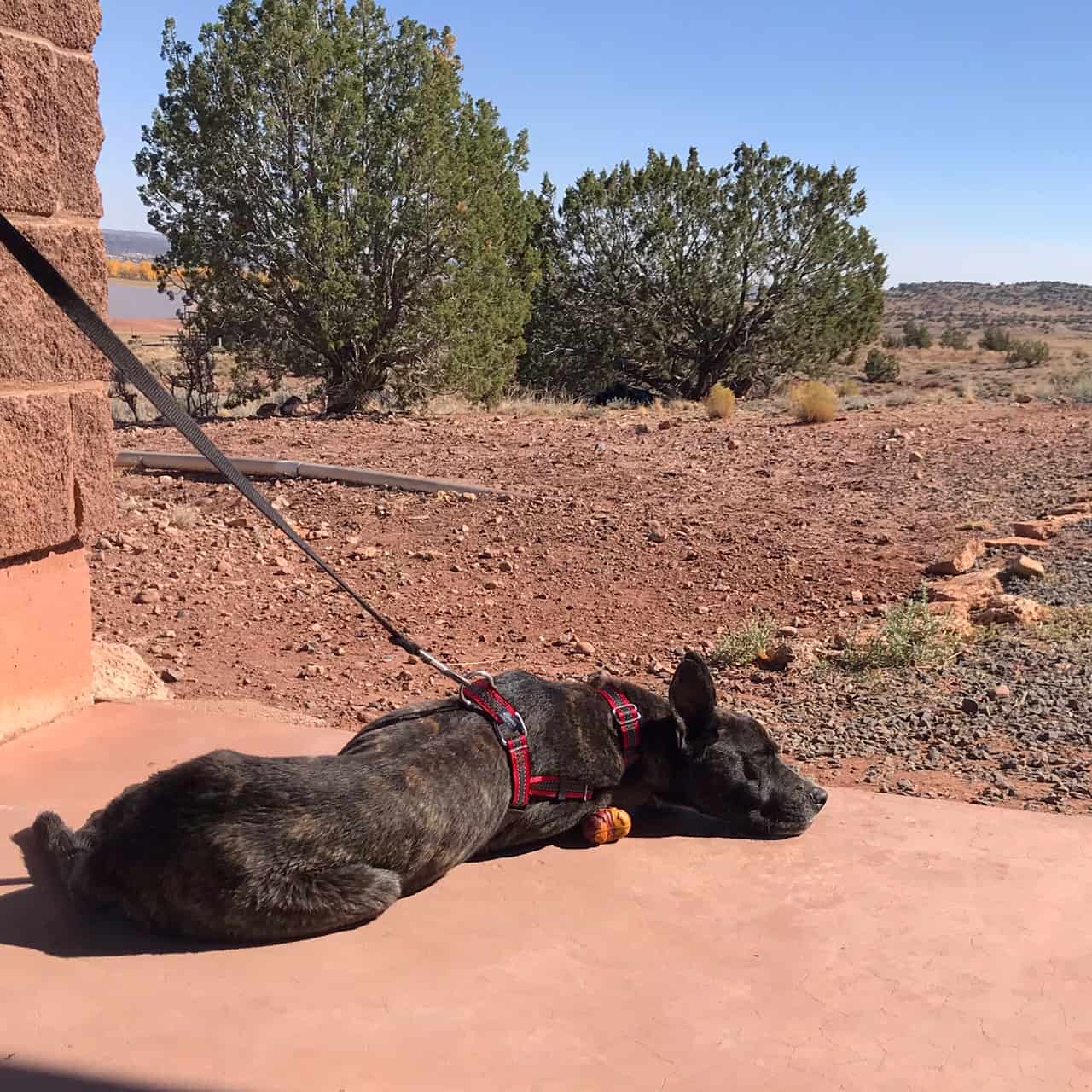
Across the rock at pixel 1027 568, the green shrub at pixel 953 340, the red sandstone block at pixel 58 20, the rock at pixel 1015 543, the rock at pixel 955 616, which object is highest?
the green shrub at pixel 953 340

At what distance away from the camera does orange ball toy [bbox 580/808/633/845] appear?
3812 mm

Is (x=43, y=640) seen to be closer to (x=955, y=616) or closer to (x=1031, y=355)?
(x=955, y=616)

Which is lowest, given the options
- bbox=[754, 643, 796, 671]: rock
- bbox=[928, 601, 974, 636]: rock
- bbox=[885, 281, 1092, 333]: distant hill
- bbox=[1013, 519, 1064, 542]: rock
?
bbox=[754, 643, 796, 671]: rock

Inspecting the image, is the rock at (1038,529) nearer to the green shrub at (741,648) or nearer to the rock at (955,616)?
the rock at (955,616)

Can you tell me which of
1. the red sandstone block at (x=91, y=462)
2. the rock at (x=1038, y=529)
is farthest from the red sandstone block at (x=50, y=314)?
the rock at (x=1038, y=529)

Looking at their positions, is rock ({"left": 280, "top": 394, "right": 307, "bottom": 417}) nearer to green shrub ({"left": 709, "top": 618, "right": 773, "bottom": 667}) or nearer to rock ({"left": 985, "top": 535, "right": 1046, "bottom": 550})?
rock ({"left": 985, "top": 535, "right": 1046, "bottom": 550})

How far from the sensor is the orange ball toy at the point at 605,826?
3.81 metres

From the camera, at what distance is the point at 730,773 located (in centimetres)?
397

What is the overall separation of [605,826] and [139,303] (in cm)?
5211

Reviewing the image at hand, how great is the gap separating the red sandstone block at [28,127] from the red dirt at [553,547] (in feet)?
9.12

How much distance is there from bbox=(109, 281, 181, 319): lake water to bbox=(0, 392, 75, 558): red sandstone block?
45.3 feet

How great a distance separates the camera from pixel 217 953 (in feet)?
9.61

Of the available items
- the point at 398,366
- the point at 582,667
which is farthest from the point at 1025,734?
the point at 398,366

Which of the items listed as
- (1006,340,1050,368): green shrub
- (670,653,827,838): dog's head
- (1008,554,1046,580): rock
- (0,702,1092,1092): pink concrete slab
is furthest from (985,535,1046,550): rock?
(1006,340,1050,368): green shrub
